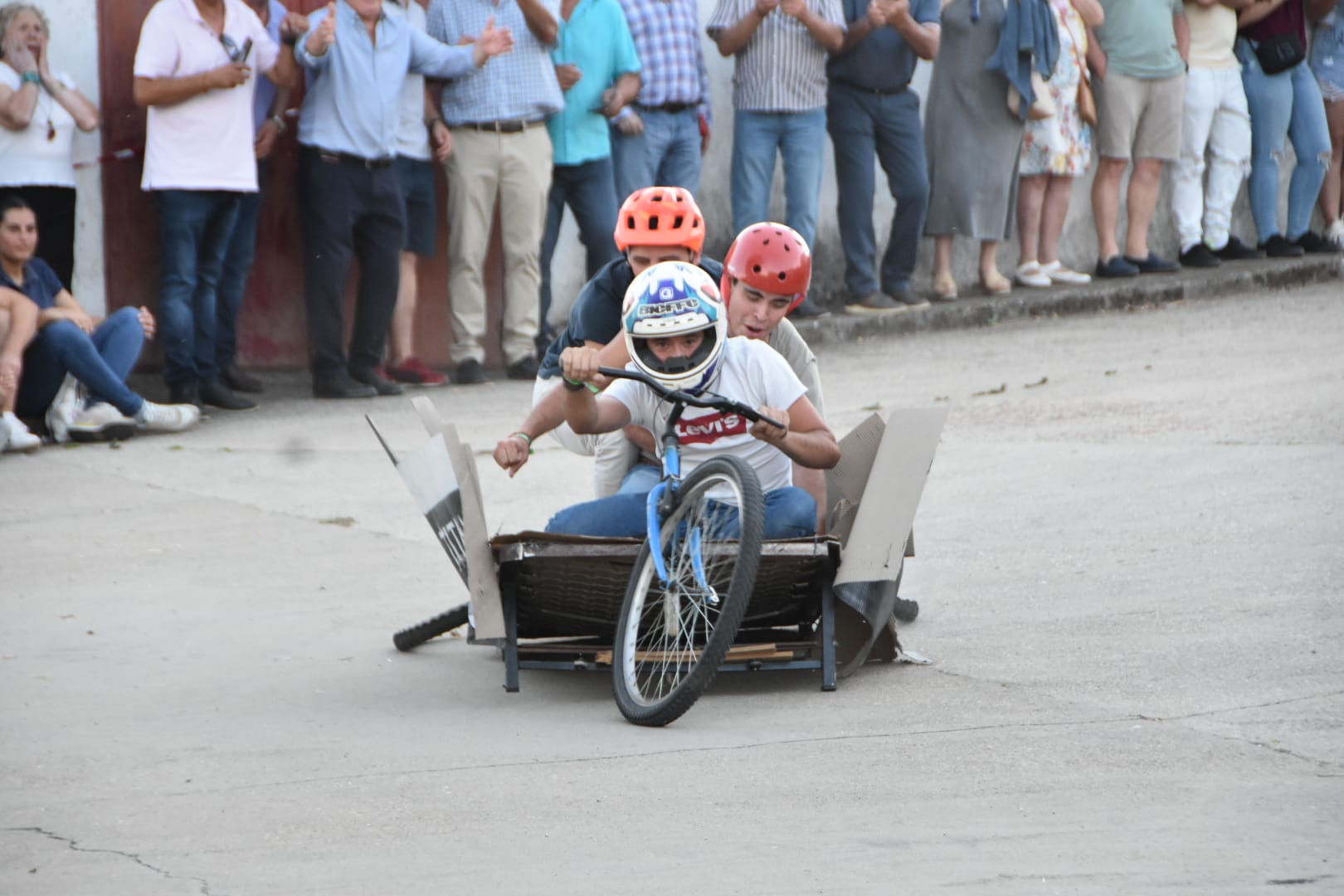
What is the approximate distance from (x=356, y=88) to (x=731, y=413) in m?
6.36

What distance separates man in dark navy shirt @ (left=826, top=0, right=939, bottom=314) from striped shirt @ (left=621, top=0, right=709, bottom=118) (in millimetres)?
1321

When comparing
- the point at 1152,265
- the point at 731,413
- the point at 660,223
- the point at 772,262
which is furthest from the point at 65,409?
the point at 1152,265

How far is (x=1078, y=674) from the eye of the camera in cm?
583

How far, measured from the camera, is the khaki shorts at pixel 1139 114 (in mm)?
15586

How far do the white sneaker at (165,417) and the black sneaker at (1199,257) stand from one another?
930 centimetres

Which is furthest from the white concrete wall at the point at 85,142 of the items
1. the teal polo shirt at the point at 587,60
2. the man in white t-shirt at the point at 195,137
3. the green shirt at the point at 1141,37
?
the green shirt at the point at 1141,37

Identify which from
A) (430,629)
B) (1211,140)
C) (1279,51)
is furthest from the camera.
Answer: (1211,140)

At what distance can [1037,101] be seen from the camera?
48.1ft

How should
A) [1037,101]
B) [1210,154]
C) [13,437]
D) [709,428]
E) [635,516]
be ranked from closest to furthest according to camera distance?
[709,428], [635,516], [13,437], [1037,101], [1210,154]

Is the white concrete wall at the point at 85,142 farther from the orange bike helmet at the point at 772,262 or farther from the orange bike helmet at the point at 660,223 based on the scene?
the orange bike helmet at the point at 772,262

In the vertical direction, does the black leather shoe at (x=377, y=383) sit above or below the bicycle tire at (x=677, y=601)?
below

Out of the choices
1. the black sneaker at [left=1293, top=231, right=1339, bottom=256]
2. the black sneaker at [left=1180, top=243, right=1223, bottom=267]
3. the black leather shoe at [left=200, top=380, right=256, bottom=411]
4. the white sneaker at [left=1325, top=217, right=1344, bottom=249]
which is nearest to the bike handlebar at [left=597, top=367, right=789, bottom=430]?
the black leather shoe at [left=200, top=380, right=256, bottom=411]

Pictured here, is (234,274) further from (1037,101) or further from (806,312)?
(1037,101)

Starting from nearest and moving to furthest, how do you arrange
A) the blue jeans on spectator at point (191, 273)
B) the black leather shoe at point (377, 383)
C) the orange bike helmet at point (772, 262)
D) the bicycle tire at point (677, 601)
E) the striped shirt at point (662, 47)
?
the bicycle tire at point (677, 601), the orange bike helmet at point (772, 262), the blue jeans on spectator at point (191, 273), the black leather shoe at point (377, 383), the striped shirt at point (662, 47)
